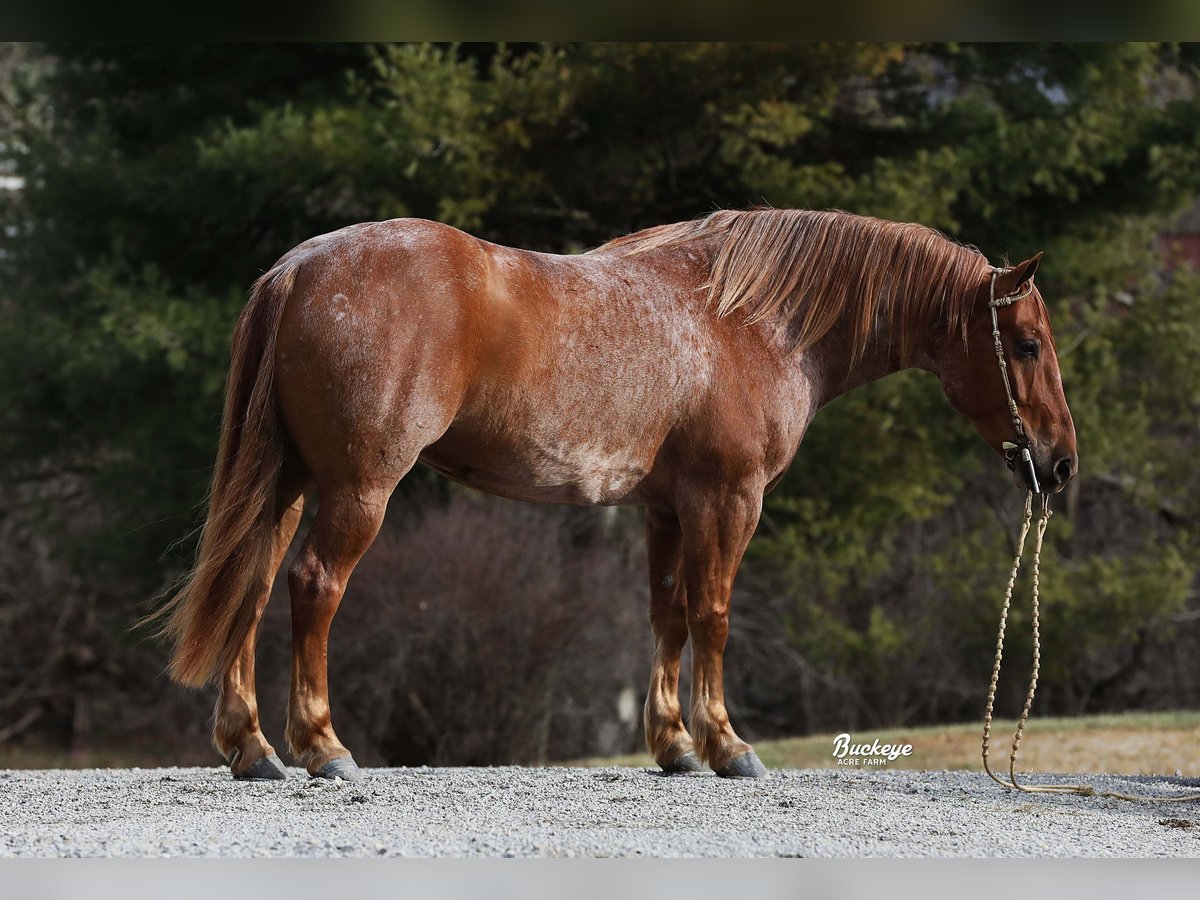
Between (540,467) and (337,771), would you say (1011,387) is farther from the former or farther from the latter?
(337,771)

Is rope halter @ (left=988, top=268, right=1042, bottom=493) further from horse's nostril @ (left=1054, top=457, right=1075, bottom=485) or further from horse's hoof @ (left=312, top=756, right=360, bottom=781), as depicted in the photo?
horse's hoof @ (left=312, top=756, right=360, bottom=781)

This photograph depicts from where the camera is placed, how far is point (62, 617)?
15.1m

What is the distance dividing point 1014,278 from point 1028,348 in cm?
28

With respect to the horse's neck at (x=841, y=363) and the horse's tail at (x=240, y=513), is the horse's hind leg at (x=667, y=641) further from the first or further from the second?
the horse's tail at (x=240, y=513)

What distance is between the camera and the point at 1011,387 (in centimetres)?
504

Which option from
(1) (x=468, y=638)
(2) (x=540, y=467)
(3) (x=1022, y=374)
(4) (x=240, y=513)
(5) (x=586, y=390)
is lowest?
(1) (x=468, y=638)

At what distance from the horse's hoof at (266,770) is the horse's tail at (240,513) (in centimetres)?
41

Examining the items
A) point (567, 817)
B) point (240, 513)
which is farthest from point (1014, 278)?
point (240, 513)

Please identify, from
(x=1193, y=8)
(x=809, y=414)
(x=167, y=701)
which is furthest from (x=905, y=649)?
(x=1193, y=8)

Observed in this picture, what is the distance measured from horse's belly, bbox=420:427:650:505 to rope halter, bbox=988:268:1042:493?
143 cm

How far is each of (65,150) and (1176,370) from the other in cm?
1134

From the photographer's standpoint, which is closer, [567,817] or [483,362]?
[567,817]

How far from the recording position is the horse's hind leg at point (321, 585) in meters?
4.41

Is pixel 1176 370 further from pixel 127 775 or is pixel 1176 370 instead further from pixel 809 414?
pixel 127 775
